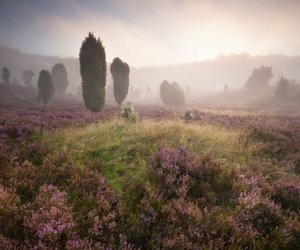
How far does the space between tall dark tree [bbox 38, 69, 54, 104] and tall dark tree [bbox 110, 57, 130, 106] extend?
430 inches

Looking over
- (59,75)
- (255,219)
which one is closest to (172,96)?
(59,75)

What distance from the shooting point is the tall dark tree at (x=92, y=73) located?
2830 cm

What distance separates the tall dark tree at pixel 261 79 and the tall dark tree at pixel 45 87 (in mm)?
68372

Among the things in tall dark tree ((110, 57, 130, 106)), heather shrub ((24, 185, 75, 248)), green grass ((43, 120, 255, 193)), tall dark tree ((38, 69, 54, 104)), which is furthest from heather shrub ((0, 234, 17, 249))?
tall dark tree ((38, 69, 54, 104))

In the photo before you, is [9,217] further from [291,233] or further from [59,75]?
[59,75]

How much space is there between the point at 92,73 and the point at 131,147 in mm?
21295

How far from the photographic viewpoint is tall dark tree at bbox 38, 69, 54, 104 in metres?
40.7

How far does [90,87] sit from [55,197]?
24.5m

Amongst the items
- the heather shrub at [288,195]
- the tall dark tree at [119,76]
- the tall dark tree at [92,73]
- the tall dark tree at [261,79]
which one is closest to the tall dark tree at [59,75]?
the tall dark tree at [119,76]

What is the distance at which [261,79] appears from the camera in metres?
86.2

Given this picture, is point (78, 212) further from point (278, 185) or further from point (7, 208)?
point (278, 185)

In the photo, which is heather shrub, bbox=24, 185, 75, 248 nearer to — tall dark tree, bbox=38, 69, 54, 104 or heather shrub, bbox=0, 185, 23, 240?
heather shrub, bbox=0, 185, 23, 240

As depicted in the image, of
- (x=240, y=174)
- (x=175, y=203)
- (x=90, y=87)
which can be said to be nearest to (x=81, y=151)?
(x=175, y=203)

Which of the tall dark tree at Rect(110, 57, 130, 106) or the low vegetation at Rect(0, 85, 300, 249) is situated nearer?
the low vegetation at Rect(0, 85, 300, 249)
